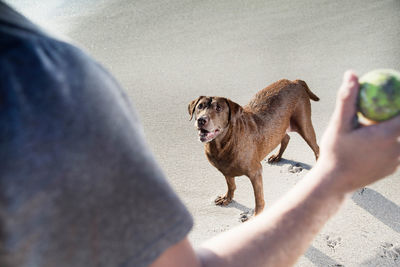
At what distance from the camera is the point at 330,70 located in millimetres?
5016

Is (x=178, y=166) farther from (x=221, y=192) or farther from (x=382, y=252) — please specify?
(x=382, y=252)

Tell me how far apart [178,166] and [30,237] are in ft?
11.6

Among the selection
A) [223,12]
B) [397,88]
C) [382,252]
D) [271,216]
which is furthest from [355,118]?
[223,12]

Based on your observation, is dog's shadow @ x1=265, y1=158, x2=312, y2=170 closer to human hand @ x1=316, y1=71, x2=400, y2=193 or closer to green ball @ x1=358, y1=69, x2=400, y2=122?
green ball @ x1=358, y1=69, x2=400, y2=122

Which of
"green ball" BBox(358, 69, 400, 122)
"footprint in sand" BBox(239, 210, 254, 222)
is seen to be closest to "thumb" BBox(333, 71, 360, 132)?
"green ball" BBox(358, 69, 400, 122)

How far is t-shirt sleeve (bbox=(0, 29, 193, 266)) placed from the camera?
1.71ft

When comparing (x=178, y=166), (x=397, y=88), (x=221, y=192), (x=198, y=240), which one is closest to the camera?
(x=397, y=88)

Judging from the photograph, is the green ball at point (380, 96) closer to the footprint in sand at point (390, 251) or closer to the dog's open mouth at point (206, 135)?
the dog's open mouth at point (206, 135)

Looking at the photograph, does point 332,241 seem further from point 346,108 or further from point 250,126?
point 346,108

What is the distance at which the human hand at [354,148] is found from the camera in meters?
0.81

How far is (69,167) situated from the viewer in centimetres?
54

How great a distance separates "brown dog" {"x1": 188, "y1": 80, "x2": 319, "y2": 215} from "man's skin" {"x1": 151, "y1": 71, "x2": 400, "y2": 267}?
6.67 ft

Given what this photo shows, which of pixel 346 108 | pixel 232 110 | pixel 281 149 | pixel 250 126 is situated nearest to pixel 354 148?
pixel 346 108

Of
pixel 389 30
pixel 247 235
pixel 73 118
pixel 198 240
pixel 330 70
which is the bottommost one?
pixel 198 240
